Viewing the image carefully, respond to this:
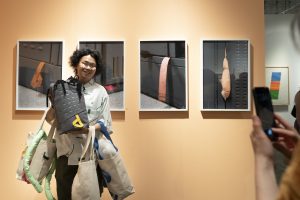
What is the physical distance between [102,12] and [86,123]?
110 cm

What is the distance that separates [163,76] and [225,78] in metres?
0.52

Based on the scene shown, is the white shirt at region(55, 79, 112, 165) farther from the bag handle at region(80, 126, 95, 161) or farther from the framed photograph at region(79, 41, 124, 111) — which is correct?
the framed photograph at region(79, 41, 124, 111)

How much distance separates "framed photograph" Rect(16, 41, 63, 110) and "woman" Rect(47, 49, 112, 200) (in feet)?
1.28

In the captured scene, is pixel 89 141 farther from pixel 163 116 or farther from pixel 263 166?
pixel 263 166

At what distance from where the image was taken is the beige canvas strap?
2801 millimetres

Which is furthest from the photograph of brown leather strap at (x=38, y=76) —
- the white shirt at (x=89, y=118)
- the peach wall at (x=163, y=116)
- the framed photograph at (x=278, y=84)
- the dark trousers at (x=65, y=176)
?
the framed photograph at (x=278, y=84)

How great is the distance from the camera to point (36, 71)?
2.84 m

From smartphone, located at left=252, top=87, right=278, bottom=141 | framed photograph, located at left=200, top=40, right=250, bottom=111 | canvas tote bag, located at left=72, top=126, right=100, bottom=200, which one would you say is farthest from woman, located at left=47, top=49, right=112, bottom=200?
smartphone, located at left=252, top=87, right=278, bottom=141

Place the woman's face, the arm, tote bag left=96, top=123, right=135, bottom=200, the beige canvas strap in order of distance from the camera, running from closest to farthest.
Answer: the arm
tote bag left=96, top=123, right=135, bottom=200
the woman's face
the beige canvas strap

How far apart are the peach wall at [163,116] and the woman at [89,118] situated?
37cm

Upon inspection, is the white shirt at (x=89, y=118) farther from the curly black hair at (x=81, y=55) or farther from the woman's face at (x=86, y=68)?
the curly black hair at (x=81, y=55)

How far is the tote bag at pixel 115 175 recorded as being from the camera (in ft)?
7.63

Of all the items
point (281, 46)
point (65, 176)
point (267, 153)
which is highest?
point (281, 46)

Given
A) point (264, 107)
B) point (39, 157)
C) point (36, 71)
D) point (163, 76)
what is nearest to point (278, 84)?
point (163, 76)
